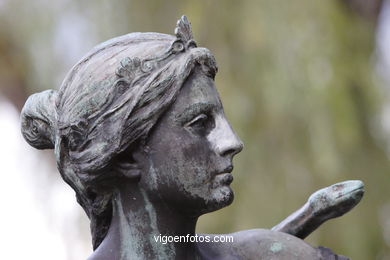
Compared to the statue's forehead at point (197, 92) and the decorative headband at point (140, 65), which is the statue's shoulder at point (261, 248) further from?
the decorative headband at point (140, 65)

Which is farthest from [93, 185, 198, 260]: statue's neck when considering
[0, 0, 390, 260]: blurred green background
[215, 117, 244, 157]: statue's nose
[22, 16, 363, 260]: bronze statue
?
[0, 0, 390, 260]: blurred green background

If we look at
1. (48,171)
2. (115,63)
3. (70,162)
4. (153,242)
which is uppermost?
(48,171)

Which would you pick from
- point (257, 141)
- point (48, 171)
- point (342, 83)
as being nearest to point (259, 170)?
point (257, 141)

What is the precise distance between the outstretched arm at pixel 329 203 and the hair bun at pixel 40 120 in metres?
0.77

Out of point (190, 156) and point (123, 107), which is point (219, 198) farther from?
point (123, 107)

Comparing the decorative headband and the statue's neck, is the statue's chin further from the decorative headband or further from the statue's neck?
the decorative headband

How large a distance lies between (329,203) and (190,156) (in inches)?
19.0

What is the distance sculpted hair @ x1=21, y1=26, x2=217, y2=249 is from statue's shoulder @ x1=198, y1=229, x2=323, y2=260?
353 mm

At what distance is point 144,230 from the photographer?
2.90m

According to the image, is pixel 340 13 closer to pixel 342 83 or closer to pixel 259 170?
pixel 342 83

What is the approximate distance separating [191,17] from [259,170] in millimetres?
985

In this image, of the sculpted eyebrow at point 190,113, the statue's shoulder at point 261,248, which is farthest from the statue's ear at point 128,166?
the statue's shoulder at point 261,248

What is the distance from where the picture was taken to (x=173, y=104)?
9.23 feet

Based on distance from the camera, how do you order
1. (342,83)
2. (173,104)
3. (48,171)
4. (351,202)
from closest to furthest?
(173,104), (351,202), (342,83), (48,171)
